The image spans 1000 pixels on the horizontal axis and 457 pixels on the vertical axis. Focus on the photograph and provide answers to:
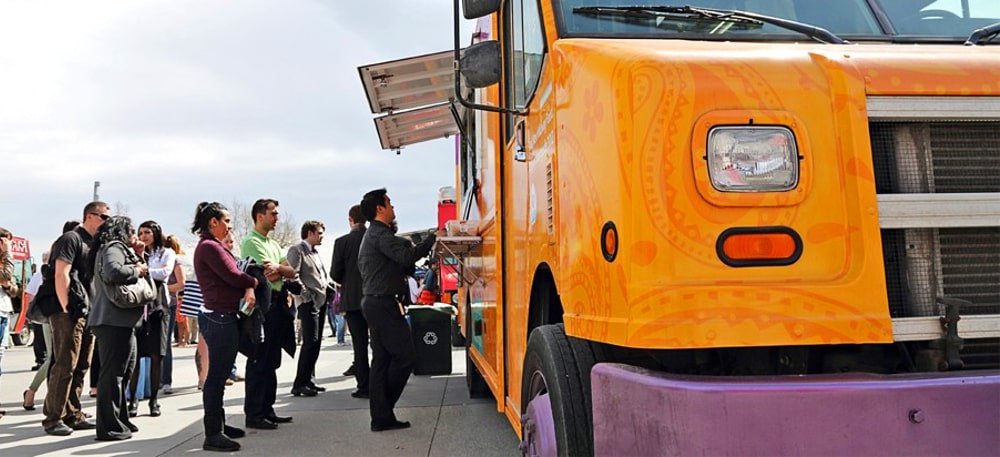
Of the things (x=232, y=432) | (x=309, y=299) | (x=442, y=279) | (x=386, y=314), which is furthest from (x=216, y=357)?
(x=442, y=279)

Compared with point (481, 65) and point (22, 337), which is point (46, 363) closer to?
point (481, 65)

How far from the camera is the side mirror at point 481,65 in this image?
10.5ft

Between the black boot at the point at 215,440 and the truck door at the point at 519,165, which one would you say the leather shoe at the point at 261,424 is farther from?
the truck door at the point at 519,165

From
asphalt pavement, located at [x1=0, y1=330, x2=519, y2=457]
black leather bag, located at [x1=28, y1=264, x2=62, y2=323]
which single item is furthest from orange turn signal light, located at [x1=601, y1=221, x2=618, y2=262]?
black leather bag, located at [x1=28, y1=264, x2=62, y2=323]

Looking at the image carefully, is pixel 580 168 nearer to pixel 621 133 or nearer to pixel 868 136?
pixel 621 133

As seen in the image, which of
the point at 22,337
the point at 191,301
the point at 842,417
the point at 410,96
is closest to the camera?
the point at 842,417

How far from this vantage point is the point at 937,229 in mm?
2115

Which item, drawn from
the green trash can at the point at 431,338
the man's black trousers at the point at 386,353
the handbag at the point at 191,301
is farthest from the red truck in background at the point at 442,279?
the man's black trousers at the point at 386,353

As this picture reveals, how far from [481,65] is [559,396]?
57.8 inches

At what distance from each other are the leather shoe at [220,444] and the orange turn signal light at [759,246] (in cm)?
436

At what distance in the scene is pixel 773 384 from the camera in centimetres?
190

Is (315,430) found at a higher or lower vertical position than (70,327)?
lower

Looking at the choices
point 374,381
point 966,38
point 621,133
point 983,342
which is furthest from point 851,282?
point 374,381

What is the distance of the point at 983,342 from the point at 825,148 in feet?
2.46
